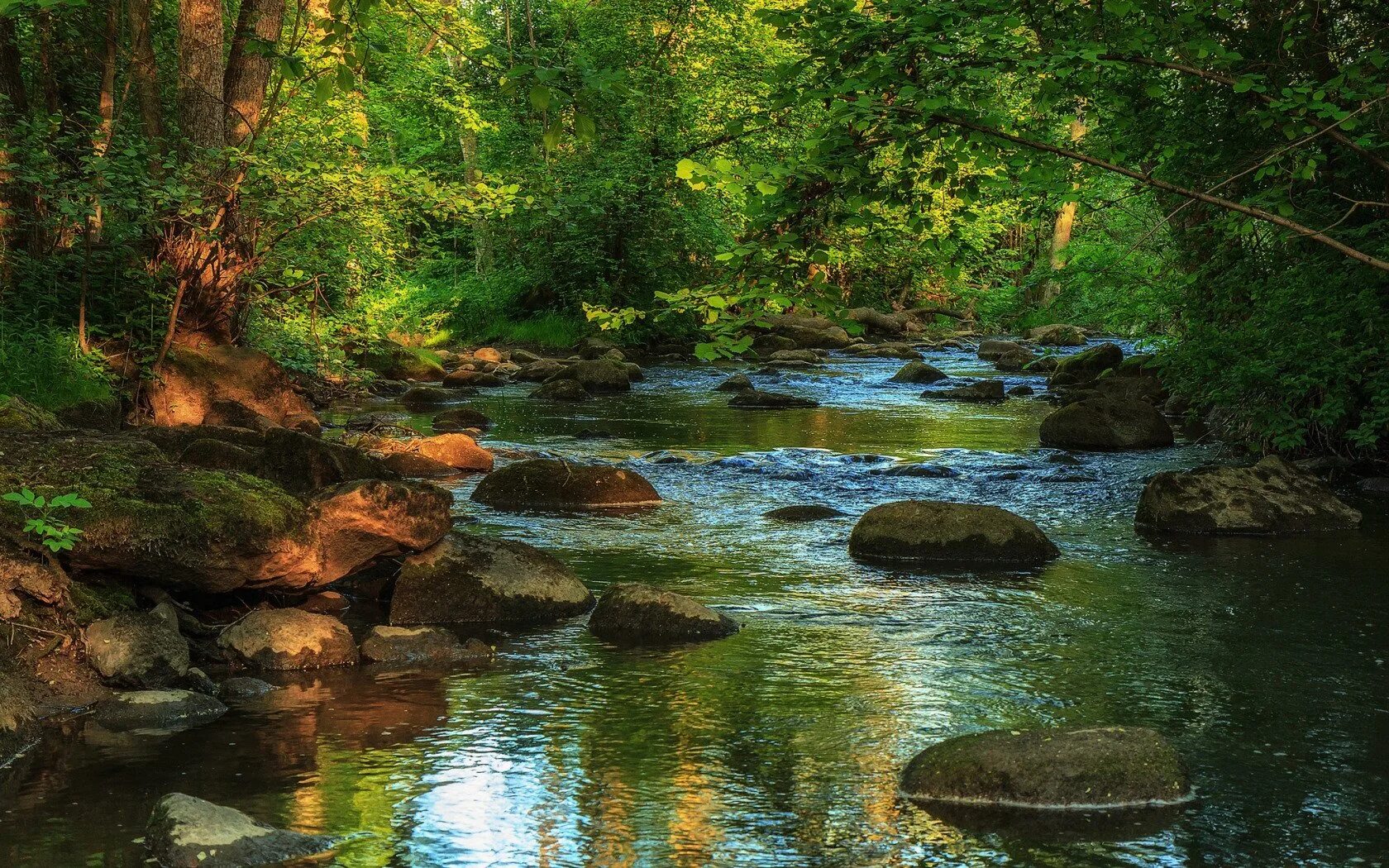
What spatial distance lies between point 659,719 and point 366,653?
81.5 inches

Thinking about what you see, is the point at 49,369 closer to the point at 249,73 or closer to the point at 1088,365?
the point at 249,73

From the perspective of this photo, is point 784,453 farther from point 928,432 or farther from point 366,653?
point 366,653

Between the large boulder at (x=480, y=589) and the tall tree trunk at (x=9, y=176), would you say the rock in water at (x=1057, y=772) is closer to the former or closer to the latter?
the large boulder at (x=480, y=589)

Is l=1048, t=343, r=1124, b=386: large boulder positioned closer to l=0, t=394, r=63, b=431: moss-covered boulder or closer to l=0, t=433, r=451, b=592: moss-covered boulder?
l=0, t=433, r=451, b=592: moss-covered boulder

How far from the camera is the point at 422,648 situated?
7.89 metres

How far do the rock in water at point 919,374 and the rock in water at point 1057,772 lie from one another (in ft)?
65.6

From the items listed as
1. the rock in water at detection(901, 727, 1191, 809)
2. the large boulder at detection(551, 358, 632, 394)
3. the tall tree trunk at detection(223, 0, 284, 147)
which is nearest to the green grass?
the tall tree trunk at detection(223, 0, 284, 147)

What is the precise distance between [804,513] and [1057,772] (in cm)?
715

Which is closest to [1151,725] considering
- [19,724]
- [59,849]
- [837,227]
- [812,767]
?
[812,767]

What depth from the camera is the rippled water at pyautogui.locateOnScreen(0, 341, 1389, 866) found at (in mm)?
5188

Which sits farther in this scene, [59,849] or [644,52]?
[644,52]

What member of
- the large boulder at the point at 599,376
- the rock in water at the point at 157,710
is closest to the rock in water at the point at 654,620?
the rock in water at the point at 157,710

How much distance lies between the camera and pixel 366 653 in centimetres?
783

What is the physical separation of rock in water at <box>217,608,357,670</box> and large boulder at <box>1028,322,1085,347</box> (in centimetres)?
2965
